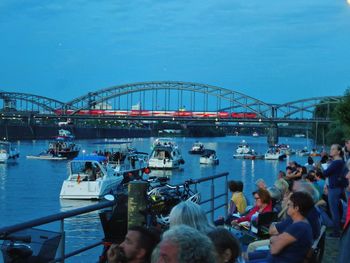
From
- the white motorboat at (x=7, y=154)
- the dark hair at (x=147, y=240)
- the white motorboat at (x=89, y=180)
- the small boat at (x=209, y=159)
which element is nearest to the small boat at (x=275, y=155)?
the small boat at (x=209, y=159)

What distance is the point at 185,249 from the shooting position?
2.98 metres

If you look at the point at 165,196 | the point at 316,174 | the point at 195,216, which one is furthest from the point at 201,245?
the point at 316,174

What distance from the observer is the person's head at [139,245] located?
402cm

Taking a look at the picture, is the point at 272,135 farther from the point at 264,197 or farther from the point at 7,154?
the point at 264,197

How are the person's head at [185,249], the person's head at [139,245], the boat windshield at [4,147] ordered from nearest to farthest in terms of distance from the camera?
the person's head at [185,249] < the person's head at [139,245] < the boat windshield at [4,147]

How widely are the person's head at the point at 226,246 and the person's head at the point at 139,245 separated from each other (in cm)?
43

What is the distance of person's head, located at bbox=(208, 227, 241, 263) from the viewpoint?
14.0ft

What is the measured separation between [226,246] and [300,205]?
56.4 inches

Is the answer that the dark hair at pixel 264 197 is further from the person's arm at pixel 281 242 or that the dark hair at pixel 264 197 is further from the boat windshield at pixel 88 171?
the boat windshield at pixel 88 171

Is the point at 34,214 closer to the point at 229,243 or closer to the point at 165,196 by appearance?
the point at 165,196

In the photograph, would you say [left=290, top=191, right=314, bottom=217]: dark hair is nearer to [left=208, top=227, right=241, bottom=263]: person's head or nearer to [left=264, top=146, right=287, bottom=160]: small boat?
[left=208, top=227, right=241, bottom=263]: person's head

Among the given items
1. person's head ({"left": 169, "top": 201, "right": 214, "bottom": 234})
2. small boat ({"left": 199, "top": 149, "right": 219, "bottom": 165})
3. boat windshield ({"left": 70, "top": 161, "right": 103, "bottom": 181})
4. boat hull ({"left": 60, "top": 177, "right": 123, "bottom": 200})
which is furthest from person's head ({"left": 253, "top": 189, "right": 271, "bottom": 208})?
small boat ({"left": 199, "top": 149, "right": 219, "bottom": 165})

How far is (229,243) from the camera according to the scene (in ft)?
14.0

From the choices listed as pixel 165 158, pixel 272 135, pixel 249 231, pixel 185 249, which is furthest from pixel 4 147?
pixel 185 249
